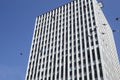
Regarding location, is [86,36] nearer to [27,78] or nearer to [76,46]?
[76,46]

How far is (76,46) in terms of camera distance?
104m

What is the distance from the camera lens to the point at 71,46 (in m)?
106

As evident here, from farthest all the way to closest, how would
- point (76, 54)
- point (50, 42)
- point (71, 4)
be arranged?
point (71, 4) → point (50, 42) → point (76, 54)

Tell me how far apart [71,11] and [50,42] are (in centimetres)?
2029

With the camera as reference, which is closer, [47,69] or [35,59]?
[47,69]

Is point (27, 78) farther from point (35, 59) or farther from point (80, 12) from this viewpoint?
point (80, 12)

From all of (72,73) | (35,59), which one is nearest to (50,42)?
(35,59)

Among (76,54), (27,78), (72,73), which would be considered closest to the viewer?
(72,73)

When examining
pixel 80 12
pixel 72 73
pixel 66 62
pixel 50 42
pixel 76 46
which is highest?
pixel 80 12

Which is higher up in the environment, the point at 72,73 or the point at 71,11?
the point at 71,11

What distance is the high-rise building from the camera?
310 feet

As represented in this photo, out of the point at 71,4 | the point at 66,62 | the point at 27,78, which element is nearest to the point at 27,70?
the point at 27,78

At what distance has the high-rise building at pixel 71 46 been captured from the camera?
94500mm

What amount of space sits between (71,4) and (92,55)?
41.3 meters
